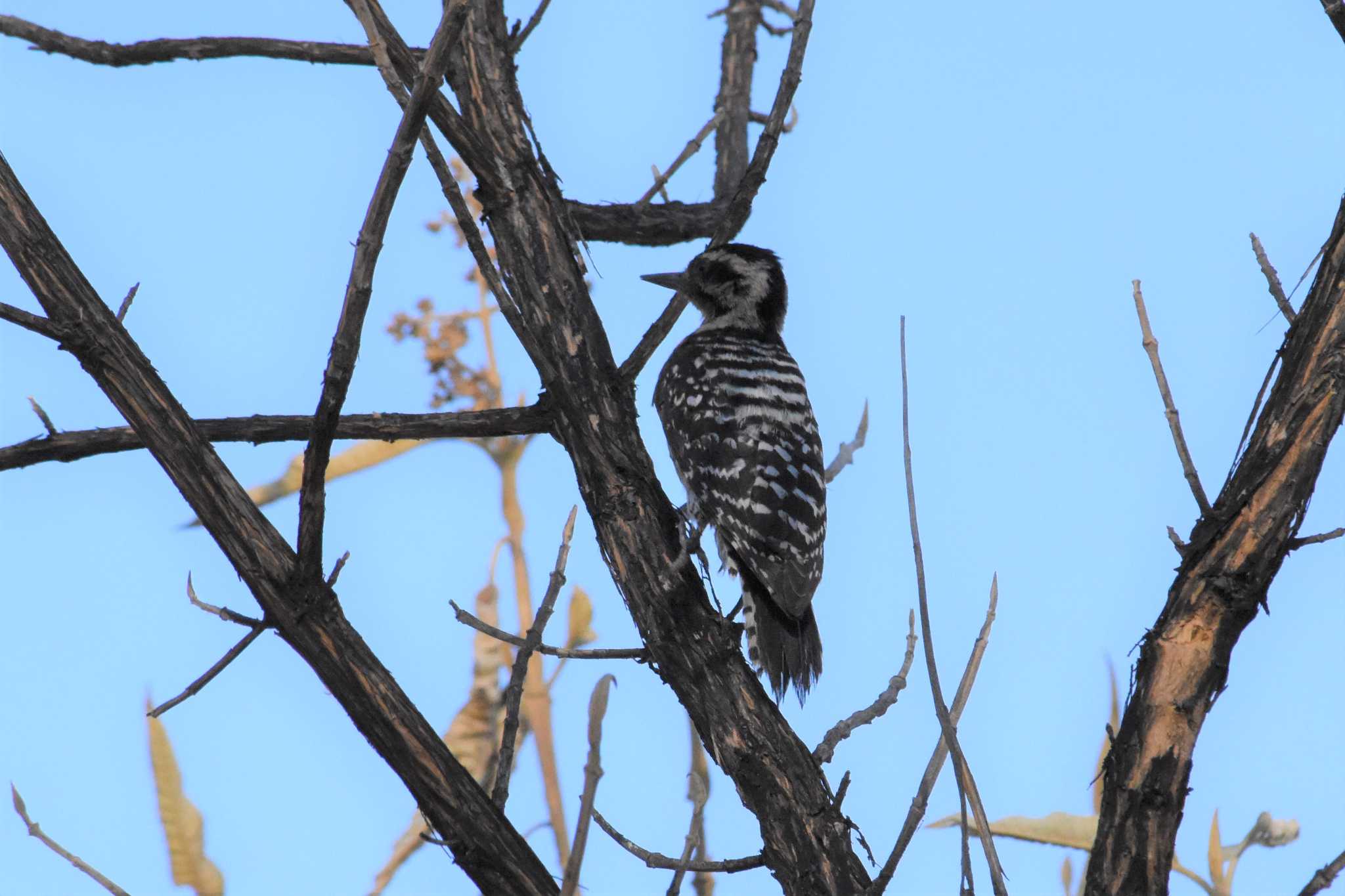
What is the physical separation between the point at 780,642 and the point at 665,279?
248cm

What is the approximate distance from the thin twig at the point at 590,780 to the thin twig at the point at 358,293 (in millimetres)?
1099

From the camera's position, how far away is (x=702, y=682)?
3633 mm

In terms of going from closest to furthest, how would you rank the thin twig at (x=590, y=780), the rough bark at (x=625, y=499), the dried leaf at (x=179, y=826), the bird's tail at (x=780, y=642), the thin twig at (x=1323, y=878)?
the thin twig at (x=590, y=780) < the thin twig at (x=1323, y=878) < the rough bark at (x=625, y=499) < the dried leaf at (x=179, y=826) < the bird's tail at (x=780, y=642)

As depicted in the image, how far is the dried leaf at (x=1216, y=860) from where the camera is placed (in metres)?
3.28

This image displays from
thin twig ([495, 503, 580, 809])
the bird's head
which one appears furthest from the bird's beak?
thin twig ([495, 503, 580, 809])

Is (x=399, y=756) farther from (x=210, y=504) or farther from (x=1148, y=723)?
(x=1148, y=723)

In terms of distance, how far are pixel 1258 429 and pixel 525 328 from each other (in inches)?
70.9

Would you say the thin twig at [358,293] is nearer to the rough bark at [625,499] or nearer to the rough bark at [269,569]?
the rough bark at [269,569]

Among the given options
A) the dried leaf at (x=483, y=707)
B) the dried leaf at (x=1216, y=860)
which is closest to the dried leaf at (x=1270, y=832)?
the dried leaf at (x=1216, y=860)

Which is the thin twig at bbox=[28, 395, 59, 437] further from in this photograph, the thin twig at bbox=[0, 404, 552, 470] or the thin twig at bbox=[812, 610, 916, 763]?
the thin twig at bbox=[812, 610, 916, 763]

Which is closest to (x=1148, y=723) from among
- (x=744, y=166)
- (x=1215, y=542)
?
(x=1215, y=542)

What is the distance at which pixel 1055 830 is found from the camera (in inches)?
143

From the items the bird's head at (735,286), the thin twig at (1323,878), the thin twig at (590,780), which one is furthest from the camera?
the bird's head at (735,286)

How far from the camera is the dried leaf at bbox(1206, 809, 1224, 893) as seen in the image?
3.28 metres
